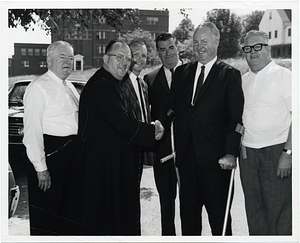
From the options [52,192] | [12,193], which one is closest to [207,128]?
[52,192]

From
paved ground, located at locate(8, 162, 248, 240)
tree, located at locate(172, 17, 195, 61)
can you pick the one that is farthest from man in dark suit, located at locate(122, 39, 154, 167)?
tree, located at locate(172, 17, 195, 61)

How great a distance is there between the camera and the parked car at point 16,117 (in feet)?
11.0

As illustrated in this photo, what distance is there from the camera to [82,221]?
3.31 meters

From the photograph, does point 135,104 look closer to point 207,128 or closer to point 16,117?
point 207,128

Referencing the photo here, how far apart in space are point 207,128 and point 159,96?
0.61 metres

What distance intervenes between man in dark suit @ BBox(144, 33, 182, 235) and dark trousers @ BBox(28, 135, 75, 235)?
34.6 inches

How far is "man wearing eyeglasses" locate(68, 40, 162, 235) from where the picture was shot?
10.1ft

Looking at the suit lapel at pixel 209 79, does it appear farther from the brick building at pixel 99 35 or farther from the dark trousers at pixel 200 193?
the brick building at pixel 99 35

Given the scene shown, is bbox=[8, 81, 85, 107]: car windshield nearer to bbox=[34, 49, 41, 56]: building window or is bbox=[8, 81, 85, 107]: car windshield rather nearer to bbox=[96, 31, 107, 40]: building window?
bbox=[34, 49, 41, 56]: building window

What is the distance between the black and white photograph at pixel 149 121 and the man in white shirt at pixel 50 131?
0.01m

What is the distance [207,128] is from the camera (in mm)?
3076

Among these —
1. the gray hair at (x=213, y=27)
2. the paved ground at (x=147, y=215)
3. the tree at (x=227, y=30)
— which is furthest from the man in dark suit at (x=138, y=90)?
the tree at (x=227, y=30)

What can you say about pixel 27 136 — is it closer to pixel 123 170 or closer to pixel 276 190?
pixel 123 170
